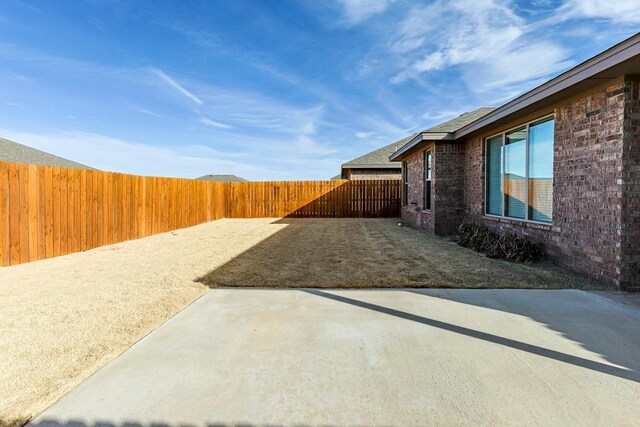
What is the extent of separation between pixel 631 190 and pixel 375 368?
421 centimetres

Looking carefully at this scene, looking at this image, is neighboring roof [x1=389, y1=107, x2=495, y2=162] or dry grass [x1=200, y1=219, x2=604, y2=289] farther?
neighboring roof [x1=389, y1=107, x2=495, y2=162]

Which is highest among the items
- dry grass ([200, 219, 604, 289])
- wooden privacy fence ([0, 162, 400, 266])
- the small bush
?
wooden privacy fence ([0, 162, 400, 266])

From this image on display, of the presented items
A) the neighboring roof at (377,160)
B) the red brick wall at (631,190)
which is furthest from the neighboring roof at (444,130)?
the neighboring roof at (377,160)

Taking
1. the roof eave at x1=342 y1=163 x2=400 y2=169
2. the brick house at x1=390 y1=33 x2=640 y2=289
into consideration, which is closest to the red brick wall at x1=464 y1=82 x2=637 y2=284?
the brick house at x1=390 y1=33 x2=640 y2=289

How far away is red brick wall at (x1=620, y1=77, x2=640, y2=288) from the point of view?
4.08 meters

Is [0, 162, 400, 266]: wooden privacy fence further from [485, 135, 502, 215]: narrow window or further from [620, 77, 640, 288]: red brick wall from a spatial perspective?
[620, 77, 640, 288]: red brick wall

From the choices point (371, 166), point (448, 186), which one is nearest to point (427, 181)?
point (448, 186)

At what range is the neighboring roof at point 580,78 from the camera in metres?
3.61

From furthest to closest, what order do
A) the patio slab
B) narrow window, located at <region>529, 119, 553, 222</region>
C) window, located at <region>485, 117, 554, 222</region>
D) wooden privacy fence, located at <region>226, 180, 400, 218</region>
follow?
1. wooden privacy fence, located at <region>226, 180, 400, 218</region>
2. window, located at <region>485, 117, 554, 222</region>
3. narrow window, located at <region>529, 119, 553, 222</region>
4. the patio slab

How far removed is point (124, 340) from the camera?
9.42 feet

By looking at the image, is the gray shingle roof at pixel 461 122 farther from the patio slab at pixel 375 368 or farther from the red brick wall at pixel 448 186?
the patio slab at pixel 375 368

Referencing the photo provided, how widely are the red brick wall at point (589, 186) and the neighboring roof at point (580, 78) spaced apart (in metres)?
0.24

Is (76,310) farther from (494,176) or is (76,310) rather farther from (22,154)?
(22,154)

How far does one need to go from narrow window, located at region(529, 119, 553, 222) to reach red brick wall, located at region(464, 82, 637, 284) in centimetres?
27
